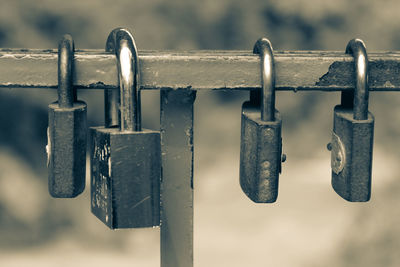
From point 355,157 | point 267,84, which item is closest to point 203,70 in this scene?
point 267,84

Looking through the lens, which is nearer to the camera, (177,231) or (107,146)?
(107,146)

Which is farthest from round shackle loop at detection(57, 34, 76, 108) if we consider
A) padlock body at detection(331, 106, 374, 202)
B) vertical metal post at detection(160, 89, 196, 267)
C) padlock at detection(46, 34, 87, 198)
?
padlock body at detection(331, 106, 374, 202)

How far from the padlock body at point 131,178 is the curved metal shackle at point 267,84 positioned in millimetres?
106

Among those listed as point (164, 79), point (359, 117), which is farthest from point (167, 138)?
point (359, 117)

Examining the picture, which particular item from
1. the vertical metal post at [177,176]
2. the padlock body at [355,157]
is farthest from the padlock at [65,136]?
the padlock body at [355,157]

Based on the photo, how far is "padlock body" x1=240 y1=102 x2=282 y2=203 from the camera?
749 millimetres

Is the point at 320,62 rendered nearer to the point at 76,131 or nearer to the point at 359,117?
the point at 359,117

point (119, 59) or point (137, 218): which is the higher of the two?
point (119, 59)

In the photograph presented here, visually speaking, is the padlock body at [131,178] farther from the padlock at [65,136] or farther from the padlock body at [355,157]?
the padlock body at [355,157]

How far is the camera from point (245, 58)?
2.55ft

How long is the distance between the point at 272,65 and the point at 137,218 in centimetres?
19

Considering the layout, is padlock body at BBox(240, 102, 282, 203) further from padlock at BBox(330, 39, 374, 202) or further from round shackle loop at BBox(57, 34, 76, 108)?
round shackle loop at BBox(57, 34, 76, 108)

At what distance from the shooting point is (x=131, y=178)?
0.72 meters

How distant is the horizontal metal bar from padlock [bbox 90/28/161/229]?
35 millimetres
